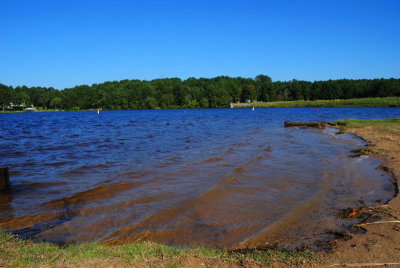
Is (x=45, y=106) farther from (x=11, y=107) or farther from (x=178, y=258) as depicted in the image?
(x=178, y=258)

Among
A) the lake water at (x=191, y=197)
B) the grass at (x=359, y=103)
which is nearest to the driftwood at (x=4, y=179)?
the lake water at (x=191, y=197)

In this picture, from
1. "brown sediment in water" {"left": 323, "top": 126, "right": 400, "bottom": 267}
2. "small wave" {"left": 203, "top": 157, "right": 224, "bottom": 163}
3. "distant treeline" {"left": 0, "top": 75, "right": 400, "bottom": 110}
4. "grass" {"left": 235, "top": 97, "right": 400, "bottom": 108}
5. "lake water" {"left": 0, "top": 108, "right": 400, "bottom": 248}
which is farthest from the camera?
"distant treeline" {"left": 0, "top": 75, "right": 400, "bottom": 110}

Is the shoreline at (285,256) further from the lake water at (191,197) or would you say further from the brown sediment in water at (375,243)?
the lake water at (191,197)

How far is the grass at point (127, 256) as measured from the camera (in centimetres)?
429

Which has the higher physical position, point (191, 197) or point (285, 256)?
point (285, 256)

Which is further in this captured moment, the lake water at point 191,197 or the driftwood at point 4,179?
the driftwood at point 4,179

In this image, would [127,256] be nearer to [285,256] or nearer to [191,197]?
[285,256]

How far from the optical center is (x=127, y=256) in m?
4.55

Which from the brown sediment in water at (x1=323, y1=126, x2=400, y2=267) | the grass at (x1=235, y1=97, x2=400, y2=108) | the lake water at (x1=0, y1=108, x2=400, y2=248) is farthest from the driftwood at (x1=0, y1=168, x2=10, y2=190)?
the grass at (x1=235, y1=97, x2=400, y2=108)

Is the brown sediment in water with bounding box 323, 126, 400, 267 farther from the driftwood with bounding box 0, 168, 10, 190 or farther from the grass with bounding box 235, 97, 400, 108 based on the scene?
the grass with bounding box 235, 97, 400, 108

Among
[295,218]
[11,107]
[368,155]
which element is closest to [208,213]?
[295,218]

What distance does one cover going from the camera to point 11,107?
158 metres

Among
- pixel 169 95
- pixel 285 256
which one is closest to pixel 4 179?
pixel 285 256

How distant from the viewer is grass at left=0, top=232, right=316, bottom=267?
14.1 feet
